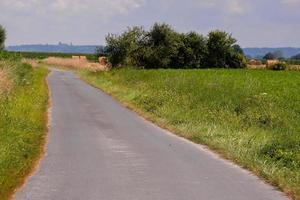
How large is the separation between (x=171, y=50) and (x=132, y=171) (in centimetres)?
5831

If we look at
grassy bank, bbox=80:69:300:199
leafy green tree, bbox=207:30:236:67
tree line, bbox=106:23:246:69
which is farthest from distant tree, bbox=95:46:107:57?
grassy bank, bbox=80:69:300:199

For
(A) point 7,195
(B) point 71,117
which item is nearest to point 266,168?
(A) point 7,195

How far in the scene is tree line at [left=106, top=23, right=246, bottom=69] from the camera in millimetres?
65000

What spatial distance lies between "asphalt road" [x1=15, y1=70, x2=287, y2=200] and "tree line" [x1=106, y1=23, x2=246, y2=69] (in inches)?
1813

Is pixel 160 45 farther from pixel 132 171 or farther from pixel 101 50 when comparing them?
pixel 132 171

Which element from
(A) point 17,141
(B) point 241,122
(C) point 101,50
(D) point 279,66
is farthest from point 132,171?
(D) point 279,66

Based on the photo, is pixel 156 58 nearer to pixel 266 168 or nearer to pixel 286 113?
pixel 286 113

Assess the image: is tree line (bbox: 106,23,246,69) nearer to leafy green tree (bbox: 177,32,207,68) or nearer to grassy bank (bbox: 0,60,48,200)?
leafy green tree (bbox: 177,32,207,68)

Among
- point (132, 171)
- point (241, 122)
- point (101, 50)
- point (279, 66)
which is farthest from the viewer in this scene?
point (279, 66)

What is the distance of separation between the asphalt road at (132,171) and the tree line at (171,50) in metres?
46.0

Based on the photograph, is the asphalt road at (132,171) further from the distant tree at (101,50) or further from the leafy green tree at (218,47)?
the leafy green tree at (218,47)

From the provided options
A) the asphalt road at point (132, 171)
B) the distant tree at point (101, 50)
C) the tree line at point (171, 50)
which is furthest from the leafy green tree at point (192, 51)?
the asphalt road at point (132, 171)

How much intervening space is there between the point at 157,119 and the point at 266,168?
10.8 metres

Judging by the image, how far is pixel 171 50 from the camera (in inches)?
2721
